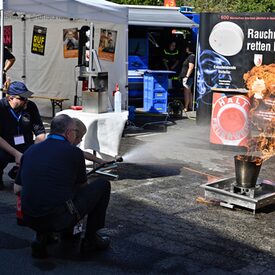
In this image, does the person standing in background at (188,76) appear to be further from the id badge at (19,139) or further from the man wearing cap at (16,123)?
the id badge at (19,139)

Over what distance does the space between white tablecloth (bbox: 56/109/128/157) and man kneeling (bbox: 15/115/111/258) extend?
2729 millimetres

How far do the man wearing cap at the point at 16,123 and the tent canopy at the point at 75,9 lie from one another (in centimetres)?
234

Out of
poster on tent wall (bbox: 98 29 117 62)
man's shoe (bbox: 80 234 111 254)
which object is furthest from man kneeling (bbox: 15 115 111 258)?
poster on tent wall (bbox: 98 29 117 62)

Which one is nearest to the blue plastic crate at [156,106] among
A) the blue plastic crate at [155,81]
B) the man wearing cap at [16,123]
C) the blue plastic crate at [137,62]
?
the blue plastic crate at [155,81]

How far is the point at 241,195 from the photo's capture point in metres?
6.12

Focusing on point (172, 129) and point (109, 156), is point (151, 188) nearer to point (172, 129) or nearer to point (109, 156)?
point (109, 156)

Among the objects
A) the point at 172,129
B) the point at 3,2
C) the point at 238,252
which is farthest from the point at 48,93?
the point at 238,252

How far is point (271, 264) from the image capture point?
4.70m

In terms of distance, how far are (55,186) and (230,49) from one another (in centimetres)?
896

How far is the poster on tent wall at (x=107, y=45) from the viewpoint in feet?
38.3

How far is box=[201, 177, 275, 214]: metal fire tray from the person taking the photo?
6.02 metres

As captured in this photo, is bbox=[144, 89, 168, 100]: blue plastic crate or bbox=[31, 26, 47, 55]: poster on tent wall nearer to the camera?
bbox=[31, 26, 47, 55]: poster on tent wall

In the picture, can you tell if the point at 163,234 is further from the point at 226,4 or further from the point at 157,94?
the point at 226,4

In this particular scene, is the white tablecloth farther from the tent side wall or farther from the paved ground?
the tent side wall
